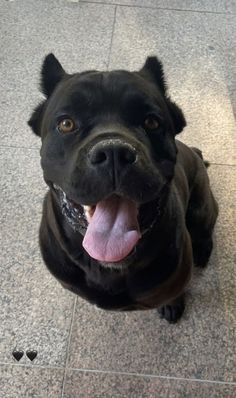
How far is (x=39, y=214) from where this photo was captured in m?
2.20

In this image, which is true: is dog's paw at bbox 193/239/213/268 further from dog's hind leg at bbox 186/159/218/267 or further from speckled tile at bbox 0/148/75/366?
speckled tile at bbox 0/148/75/366

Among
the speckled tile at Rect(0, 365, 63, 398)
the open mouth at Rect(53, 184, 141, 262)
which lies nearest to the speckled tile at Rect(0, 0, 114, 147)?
the speckled tile at Rect(0, 365, 63, 398)

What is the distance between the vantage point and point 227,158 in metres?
2.44

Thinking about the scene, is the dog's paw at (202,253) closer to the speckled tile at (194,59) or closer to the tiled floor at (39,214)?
the tiled floor at (39,214)

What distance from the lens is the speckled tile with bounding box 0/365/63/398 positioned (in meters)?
1.72

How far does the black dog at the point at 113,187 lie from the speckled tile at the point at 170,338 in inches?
12.7

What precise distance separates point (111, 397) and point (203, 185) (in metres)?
0.92

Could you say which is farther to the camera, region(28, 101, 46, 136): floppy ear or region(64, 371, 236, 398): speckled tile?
region(64, 371, 236, 398): speckled tile

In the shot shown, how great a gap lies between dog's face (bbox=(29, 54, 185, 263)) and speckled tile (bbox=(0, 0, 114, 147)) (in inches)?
47.5

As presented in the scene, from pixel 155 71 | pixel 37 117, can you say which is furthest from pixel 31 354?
pixel 155 71

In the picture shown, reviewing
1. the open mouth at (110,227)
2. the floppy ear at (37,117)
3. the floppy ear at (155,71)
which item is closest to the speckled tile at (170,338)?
the open mouth at (110,227)

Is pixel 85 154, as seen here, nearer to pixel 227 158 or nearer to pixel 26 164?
pixel 26 164

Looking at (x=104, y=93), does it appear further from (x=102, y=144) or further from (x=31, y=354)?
(x=31, y=354)

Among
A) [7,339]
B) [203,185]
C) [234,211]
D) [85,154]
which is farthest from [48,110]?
[234,211]
